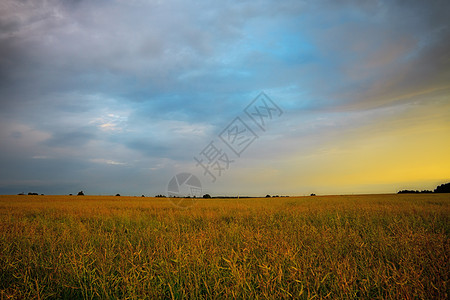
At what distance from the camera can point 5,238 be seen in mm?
6031

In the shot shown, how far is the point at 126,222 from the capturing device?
9.27 metres

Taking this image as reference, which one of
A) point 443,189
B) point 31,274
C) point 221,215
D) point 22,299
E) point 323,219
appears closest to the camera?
point 22,299

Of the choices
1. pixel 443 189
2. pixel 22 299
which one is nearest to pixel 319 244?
pixel 22 299

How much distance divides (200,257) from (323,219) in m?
6.46

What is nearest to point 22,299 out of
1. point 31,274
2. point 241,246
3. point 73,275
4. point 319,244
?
point 73,275

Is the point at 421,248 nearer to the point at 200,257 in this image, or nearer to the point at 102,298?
the point at 200,257

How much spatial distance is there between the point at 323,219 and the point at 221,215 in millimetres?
4115

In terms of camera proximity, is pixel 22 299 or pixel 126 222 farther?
pixel 126 222

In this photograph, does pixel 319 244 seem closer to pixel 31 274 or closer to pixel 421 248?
pixel 421 248

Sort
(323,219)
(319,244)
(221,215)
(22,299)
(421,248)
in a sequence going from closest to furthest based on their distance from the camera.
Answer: (22,299), (421,248), (319,244), (323,219), (221,215)

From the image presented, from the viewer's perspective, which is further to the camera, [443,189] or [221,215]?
[443,189]

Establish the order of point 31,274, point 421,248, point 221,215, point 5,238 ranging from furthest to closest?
1. point 221,215
2. point 5,238
3. point 421,248
4. point 31,274

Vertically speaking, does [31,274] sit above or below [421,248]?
below

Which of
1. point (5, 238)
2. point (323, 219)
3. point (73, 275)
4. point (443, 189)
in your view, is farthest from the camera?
point (443, 189)
